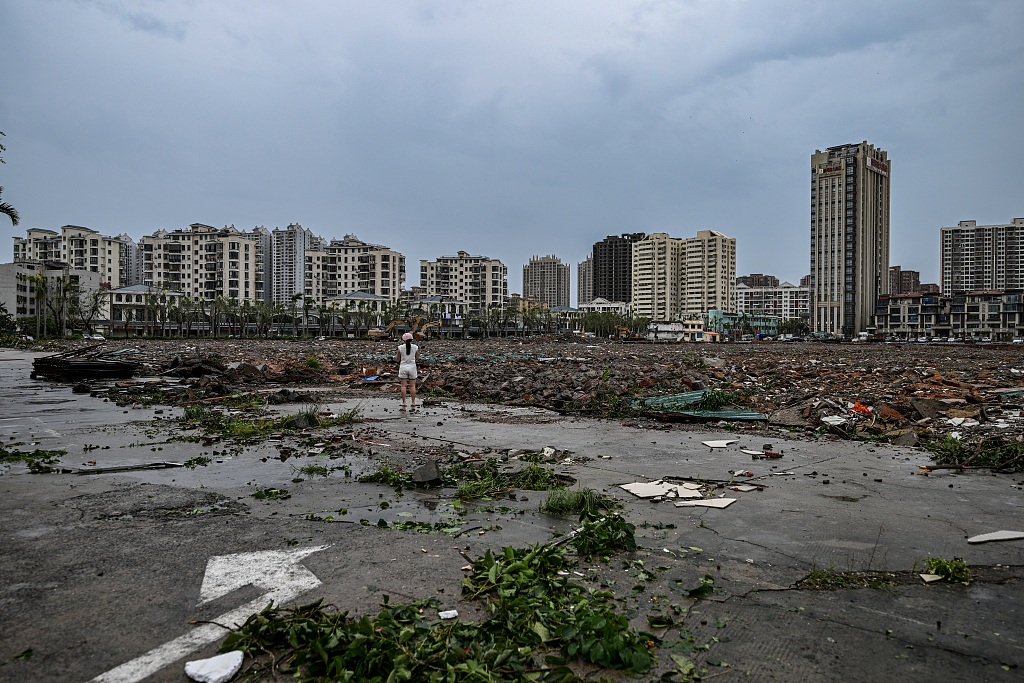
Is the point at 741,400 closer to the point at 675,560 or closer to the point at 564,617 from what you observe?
the point at 675,560

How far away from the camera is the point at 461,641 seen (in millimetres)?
2883

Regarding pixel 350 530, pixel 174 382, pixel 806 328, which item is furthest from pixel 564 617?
pixel 806 328

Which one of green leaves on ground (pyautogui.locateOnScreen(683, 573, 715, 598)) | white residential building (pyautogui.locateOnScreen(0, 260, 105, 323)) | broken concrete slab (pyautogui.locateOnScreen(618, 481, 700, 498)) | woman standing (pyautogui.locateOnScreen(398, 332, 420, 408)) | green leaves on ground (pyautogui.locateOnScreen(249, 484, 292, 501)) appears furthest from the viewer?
white residential building (pyautogui.locateOnScreen(0, 260, 105, 323))

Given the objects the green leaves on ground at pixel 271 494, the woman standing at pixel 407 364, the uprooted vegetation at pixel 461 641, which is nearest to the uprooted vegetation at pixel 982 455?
the uprooted vegetation at pixel 461 641

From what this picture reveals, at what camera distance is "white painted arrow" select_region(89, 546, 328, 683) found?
2.72m

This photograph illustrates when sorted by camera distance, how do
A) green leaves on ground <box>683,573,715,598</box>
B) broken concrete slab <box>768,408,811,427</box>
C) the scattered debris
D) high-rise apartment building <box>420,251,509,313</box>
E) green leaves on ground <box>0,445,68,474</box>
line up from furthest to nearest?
high-rise apartment building <box>420,251,509,313</box> → broken concrete slab <box>768,408,811,427</box> → green leaves on ground <box>0,445,68,474</box> → green leaves on ground <box>683,573,715,598</box> → the scattered debris

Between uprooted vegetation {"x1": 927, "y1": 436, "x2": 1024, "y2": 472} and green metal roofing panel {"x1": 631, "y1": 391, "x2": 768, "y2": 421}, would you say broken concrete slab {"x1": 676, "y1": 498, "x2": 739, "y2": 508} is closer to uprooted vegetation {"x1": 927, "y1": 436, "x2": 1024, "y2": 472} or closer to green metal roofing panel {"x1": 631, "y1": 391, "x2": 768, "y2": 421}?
uprooted vegetation {"x1": 927, "y1": 436, "x2": 1024, "y2": 472}

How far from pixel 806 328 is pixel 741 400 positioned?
7179 inches

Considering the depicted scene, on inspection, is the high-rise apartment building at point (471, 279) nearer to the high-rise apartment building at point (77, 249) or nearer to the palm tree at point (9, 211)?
the high-rise apartment building at point (77, 249)

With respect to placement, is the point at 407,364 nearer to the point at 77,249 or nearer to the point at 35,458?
the point at 35,458

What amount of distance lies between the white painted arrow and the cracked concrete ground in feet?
0.27

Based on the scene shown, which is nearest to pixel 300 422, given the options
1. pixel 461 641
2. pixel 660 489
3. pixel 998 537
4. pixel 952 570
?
pixel 660 489

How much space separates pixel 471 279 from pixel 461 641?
568ft

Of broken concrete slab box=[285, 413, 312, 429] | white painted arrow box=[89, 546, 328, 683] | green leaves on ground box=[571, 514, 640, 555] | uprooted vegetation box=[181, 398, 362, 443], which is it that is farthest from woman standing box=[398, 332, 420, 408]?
green leaves on ground box=[571, 514, 640, 555]
